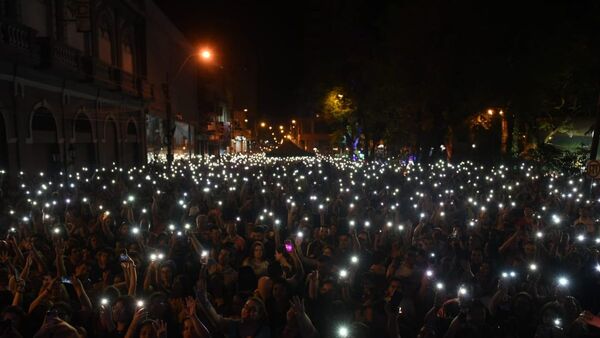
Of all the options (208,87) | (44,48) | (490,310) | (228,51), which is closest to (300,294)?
(490,310)

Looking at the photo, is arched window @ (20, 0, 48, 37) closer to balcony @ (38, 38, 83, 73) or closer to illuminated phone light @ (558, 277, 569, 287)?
balcony @ (38, 38, 83, 73)

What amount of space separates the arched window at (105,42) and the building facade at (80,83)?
0.18ft

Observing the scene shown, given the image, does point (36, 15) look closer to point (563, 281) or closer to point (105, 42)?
point (105, 42)

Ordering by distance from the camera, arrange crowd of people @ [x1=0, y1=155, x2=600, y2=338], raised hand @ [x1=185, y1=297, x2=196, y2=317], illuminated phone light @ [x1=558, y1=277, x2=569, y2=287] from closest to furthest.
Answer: raised hand @ [x1=185, y1=297, x2=196, y2=317] → crowd of people @ [x1=0, y1=155, x2=600, y2=338] → illuminated phone light @ [x1=558, y1=277, x2=569, y2=287]

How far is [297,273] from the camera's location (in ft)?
24.8

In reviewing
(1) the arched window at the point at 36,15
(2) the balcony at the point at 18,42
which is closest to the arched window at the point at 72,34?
(1) the arched window at the point at 36,15

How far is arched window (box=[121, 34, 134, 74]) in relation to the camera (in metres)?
33.8

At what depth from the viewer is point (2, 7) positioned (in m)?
19.2

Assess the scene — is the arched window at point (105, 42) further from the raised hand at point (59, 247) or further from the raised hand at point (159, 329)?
the raised hand at point (159, 329)

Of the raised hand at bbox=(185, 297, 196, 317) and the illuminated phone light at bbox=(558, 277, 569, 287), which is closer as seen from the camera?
the raised hand at bbox=(185, 297, 196, 317)

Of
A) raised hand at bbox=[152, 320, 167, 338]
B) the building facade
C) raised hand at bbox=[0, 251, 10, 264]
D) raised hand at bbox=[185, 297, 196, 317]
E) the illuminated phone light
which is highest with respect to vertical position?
the building facade

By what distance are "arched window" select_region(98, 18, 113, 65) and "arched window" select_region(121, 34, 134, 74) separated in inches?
75.4

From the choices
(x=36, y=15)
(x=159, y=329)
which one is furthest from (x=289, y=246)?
(x=36, y=15)

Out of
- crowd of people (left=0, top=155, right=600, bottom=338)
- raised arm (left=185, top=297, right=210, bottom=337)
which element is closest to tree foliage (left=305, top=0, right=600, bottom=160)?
crowd of people (left=0, top=155, right=600, bottom=338)
